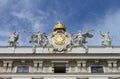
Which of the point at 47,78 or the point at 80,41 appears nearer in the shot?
the point at 47,78

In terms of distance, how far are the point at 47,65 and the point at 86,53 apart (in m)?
3.67

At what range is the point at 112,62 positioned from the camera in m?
32.4

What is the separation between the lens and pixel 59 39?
34.2 meters

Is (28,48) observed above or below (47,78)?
above

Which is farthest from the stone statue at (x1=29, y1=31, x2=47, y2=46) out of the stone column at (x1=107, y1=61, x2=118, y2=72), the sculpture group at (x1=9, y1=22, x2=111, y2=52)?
the stone column at (x1=107, y1=61, x2=118, y2=72)

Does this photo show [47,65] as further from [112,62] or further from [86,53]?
[112,62]

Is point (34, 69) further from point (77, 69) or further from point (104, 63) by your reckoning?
point (104, 63)

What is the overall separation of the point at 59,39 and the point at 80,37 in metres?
2.00

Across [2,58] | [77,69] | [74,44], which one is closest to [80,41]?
[74,44]

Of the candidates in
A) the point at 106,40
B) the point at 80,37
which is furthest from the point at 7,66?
the point at 106,40

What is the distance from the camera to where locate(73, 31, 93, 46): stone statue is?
34.1 m

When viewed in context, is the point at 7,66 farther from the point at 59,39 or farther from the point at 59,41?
the point at 59,39

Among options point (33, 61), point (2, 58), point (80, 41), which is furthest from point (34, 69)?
point (80, 41)

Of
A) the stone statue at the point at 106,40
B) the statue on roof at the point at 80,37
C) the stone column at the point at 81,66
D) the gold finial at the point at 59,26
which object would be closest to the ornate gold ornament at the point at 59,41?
the gold finial at the point at 59,26
